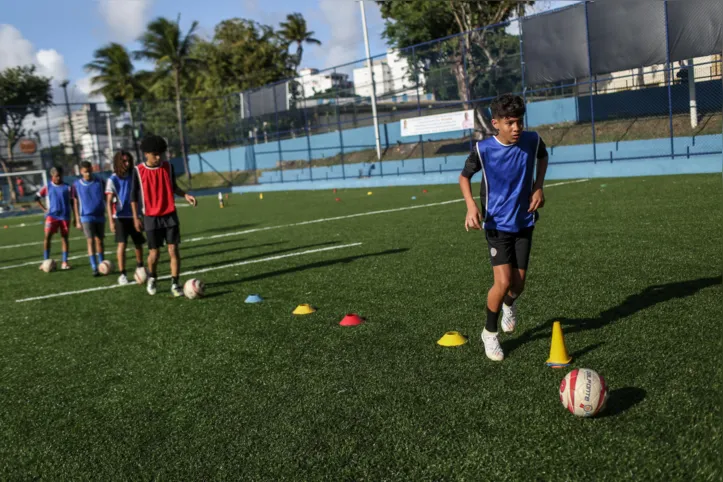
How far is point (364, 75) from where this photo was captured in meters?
34.0

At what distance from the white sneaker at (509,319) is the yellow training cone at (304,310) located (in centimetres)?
196

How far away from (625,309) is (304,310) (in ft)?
9.27

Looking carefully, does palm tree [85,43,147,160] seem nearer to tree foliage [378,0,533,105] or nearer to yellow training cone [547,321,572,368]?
tree foliage [378,0,533,105]

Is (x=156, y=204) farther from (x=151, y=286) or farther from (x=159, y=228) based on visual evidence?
(x=151, y=286)

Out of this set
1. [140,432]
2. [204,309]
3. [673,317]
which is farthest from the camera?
[204,309]

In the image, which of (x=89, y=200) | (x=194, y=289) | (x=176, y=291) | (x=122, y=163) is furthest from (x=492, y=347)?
(x=89, y=200)

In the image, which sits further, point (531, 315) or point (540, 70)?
point (540, 70)

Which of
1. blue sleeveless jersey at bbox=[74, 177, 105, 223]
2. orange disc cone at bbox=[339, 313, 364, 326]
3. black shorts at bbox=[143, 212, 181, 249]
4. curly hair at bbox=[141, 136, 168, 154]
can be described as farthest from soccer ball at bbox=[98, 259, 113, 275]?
orange disc cone at bbox=[339, 313, 364, 326]

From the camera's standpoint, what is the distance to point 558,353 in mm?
4070

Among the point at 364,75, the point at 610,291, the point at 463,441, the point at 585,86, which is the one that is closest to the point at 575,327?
the point at 610,291

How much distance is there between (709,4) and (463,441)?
65.3ft

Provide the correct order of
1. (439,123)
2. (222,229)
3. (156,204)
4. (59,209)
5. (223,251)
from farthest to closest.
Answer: (439,123), (222,229), (223,251), (59,209), (156,204)

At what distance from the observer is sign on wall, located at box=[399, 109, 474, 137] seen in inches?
998

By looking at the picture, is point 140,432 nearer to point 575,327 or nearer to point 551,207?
point 575,327
